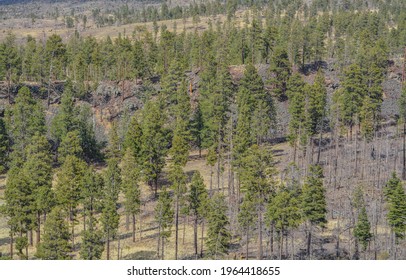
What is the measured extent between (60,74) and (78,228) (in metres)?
69.2

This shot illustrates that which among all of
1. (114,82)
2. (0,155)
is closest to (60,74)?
(114,82)

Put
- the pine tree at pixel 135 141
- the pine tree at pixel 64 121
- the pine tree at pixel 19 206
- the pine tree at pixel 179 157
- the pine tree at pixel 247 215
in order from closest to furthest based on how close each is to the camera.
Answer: the pine tree at pixel 247 215 → the pine tree at pixel 19 206 → the pine tree at pixel 179 157 → the pine tree at pixel 135 141 → the pine tree at pixel 64 121

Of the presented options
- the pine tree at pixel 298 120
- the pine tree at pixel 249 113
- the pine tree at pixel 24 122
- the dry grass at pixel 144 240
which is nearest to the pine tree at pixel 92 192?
the dry grass at pixel 144 240

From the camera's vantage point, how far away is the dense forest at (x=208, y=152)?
57.0 m

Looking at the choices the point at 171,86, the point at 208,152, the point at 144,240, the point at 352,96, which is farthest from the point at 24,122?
the point at 352,96

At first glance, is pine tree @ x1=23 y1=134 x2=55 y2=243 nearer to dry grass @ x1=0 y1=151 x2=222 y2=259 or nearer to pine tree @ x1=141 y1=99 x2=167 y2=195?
dry grass @ x1=0 y1=151 x2=222 y2=259

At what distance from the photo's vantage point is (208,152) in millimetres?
86250

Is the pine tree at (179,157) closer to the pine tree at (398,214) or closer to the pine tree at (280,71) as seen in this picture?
the pine tree at (398,214)

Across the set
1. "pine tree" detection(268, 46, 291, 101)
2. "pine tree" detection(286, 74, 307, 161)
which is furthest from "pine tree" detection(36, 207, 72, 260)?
"pine tree" detection(268, 46, 291, 101)

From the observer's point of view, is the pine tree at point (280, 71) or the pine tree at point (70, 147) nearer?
the pine tree at point (70, 147)

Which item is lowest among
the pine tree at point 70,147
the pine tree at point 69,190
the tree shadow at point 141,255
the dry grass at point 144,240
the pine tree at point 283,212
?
the dry grass at point 144,240

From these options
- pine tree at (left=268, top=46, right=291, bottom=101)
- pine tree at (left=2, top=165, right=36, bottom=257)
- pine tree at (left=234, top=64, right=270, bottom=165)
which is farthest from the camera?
pine tree at (left=268, top=46, right=291, bottom=101)

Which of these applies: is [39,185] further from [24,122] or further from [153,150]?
[24,122]

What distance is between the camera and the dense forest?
187 ft
